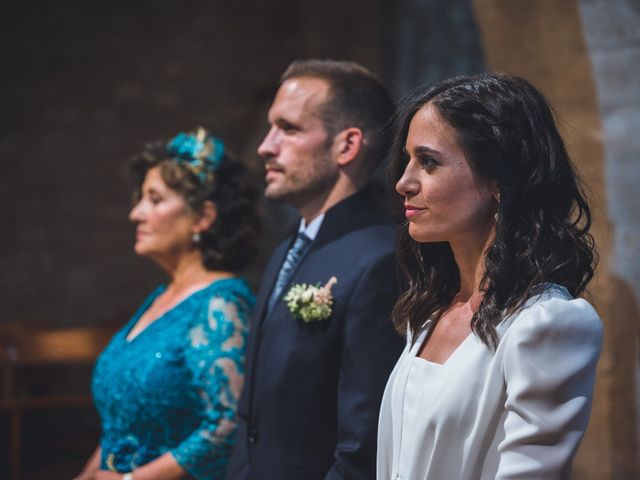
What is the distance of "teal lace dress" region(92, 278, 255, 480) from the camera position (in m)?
2.63

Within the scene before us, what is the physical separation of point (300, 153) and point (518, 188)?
3.15 feet

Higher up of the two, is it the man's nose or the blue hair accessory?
the man's nose

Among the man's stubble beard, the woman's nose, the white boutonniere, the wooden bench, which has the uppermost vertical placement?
the woman's nose

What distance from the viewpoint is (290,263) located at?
8.32 feet

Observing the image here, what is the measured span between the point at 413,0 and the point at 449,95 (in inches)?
228

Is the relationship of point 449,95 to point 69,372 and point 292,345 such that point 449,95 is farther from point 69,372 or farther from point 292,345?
point 69,372

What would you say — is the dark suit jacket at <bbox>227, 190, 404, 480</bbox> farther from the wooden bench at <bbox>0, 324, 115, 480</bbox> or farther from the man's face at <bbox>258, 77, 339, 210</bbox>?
the wooden bench at <bbox>0, 324, 115, 480</bbox>

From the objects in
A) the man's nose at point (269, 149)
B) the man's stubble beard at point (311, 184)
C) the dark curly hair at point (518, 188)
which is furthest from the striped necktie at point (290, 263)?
the dark curly hair at point (518, 188)

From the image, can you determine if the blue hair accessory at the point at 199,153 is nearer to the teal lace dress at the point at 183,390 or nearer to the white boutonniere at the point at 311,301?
the teal lace dress at the point at 183,390

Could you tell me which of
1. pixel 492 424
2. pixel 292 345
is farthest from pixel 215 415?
pixel 492 424

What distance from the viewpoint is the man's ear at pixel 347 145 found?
2.44 metres

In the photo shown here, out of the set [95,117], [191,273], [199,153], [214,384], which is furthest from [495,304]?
[95,117]

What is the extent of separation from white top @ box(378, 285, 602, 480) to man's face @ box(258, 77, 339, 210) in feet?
2.82

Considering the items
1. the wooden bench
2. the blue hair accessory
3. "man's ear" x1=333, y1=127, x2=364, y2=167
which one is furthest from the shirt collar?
the wooden bench
